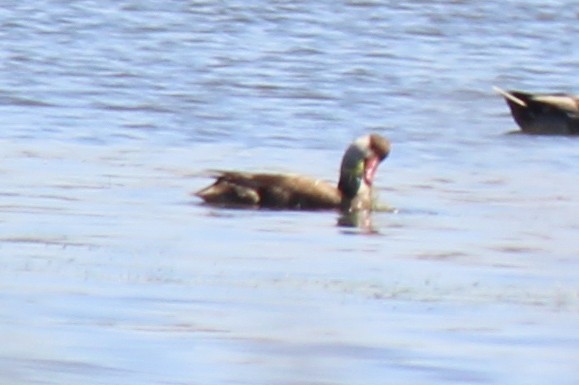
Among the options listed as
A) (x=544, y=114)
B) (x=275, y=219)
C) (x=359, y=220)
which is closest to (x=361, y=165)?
(x=359, y=220)

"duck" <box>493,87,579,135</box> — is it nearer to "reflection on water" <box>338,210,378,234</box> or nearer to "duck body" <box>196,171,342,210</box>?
"duck body" <box>196,171,342,210</box>

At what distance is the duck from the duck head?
12.9 ft

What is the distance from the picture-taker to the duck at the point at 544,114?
55.4ft

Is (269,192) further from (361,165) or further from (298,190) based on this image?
(361,165)

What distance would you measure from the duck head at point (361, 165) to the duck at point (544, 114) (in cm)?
393

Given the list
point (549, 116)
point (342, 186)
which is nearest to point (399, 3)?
point (549, 116)

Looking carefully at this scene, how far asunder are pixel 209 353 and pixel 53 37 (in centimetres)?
1578

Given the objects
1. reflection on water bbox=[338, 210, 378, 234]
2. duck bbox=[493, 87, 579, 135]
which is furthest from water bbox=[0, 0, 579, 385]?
duck bbox=[493, 87, 579, 135]

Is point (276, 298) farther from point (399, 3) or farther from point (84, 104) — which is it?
point (399, 3)

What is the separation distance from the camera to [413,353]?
7.38m

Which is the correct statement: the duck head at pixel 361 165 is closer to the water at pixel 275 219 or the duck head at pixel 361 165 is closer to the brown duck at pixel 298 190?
the brown duck at pixel 298 190

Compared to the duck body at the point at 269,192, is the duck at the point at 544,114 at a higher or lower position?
lower

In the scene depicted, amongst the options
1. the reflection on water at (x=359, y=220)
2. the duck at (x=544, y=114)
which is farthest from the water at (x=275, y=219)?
the duck at (x=544, y=114)

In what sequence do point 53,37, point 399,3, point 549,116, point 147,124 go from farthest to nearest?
point 399,3 → point 53,37 → point 549,116 → point 147,124
